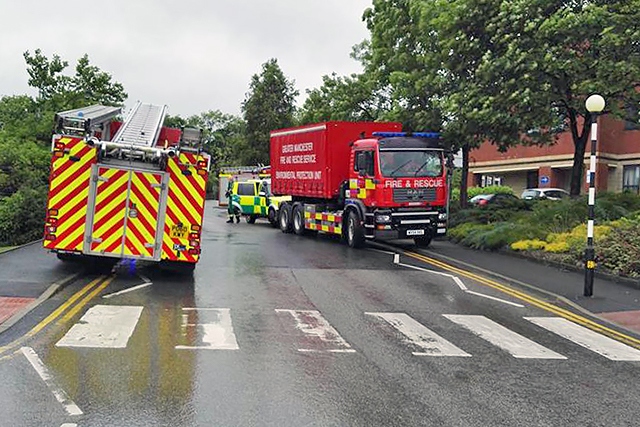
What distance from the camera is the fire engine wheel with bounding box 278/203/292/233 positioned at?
955 inches

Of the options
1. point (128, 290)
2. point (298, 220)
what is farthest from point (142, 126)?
point (298, 220)

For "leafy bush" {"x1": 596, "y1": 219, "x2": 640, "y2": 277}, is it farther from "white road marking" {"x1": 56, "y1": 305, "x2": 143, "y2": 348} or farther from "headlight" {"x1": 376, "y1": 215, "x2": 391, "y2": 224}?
"white road marking" {"x1": 56, "y1": 305, "x2": 143, "y2": 348}

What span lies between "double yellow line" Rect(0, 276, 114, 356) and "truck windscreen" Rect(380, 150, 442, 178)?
336 inches

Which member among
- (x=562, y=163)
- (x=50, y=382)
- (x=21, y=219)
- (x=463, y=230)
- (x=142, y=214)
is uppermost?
(x=562, y=163)

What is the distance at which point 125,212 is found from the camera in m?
11.8

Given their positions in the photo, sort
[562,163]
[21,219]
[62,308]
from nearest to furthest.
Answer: [62,308] < [21,219] < [562,163]

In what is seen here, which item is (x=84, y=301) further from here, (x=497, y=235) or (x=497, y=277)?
(x=497, y=235)

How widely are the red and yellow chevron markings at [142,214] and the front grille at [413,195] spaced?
798 cm

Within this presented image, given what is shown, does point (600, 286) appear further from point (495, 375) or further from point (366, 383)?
point (366, 383)

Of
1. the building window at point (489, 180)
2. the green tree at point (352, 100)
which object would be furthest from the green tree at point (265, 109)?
the green tree at point (352, 100)

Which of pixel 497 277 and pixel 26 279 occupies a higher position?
pixel 26 279

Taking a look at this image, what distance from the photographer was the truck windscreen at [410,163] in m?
18.3

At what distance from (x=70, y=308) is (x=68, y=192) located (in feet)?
9.66

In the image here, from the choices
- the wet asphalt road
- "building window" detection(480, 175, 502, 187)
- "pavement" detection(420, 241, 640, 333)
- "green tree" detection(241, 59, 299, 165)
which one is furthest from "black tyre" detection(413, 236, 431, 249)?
"green tree" detection(241, 59, 299, 165)
